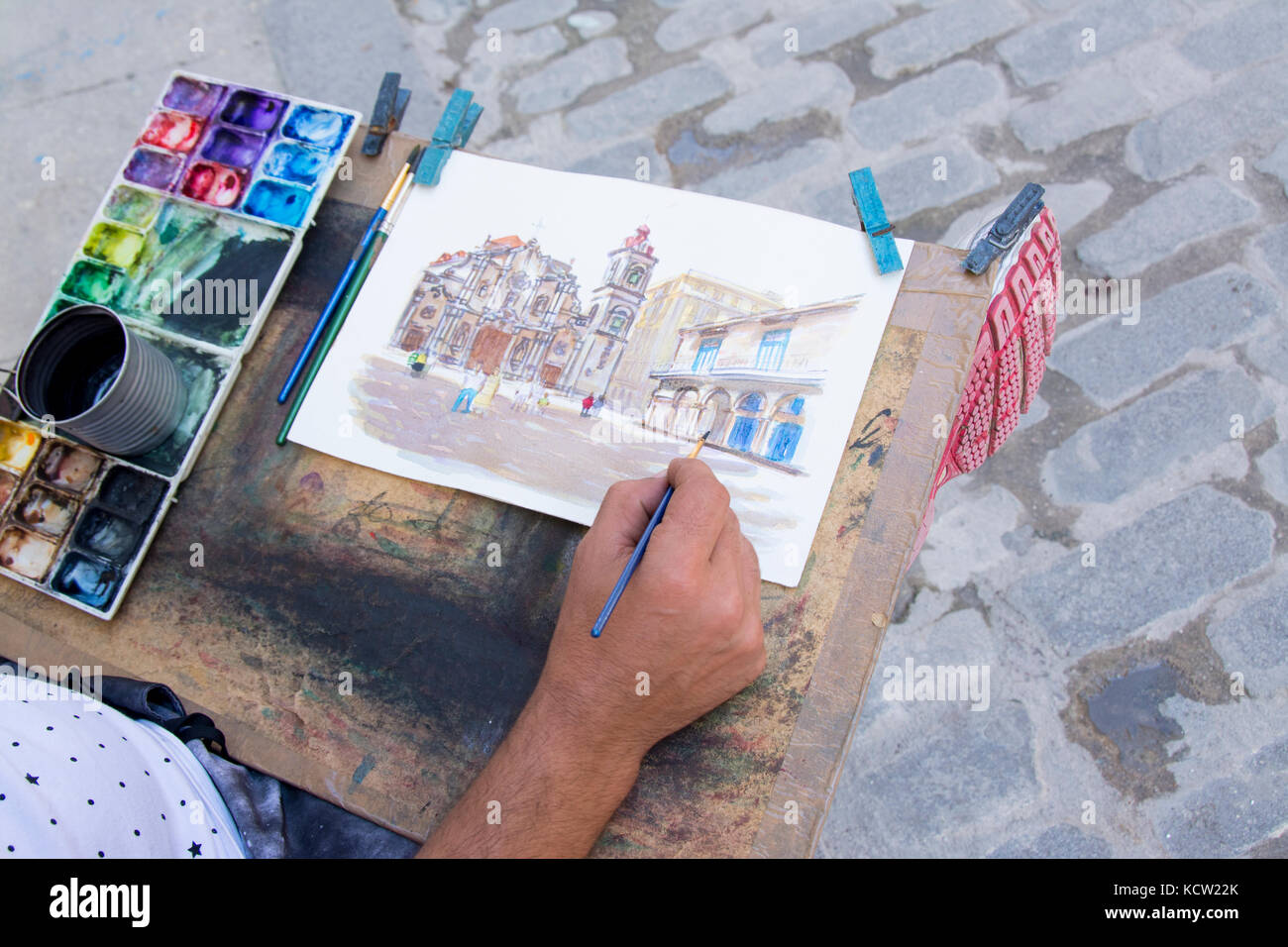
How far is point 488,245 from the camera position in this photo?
140 centimetres

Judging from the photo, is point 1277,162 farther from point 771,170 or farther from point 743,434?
point 743,434

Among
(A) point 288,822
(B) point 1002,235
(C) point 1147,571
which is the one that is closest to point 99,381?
(A) point 288,822

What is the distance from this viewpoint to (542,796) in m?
1.08

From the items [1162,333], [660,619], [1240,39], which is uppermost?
[1240,39]

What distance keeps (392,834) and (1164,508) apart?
1927mm

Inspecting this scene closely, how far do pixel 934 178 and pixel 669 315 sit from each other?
5.04 ft

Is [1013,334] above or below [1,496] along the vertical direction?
above

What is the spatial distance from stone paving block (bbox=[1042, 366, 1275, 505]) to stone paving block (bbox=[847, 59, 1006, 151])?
0.97 m

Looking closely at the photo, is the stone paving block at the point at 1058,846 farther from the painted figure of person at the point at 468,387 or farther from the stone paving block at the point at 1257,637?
the painted figure of person at the point at 468,387

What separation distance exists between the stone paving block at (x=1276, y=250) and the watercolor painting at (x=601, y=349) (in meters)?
1.64

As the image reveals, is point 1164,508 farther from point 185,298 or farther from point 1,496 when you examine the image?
point 1,496
